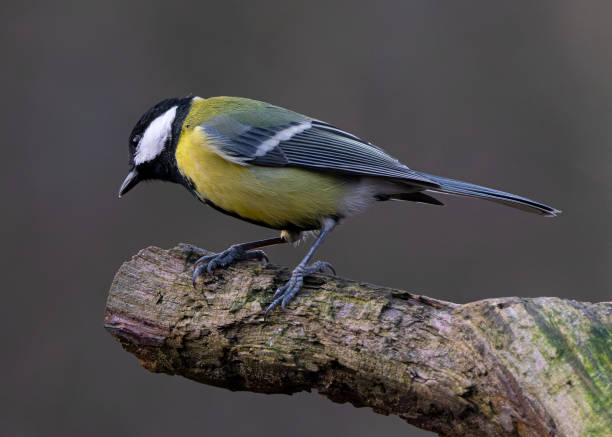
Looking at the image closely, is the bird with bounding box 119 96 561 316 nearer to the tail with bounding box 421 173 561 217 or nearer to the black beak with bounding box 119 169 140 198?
the tail with bounding box 421 173 561 217

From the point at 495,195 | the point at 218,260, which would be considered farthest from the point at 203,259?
the point at 495,195

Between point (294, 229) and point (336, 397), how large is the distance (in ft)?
2.25

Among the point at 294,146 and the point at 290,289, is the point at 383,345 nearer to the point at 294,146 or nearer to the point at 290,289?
the point at 290,289

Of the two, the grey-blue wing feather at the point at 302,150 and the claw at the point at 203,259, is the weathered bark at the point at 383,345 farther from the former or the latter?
the grey-blue wing feather at the point at 302,150

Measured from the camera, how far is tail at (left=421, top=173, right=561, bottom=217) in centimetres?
189

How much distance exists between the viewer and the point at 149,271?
5.86 ft

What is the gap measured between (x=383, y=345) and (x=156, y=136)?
1177 millimetres

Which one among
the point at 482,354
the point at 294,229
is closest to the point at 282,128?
the point at 294,229

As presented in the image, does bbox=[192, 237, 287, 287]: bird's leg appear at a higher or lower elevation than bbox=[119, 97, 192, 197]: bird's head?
lower

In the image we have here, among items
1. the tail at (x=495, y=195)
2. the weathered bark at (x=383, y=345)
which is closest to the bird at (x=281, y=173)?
the tail at (x=495, y=195)

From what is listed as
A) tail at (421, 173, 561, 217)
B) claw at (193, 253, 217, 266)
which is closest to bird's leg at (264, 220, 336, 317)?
claw at (193, 253, 217, 266)

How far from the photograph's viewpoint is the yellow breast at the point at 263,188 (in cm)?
195

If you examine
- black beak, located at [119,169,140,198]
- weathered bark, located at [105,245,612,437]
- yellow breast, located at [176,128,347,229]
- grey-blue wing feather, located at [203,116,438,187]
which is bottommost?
weathered bark, located at [105,245,612,437]

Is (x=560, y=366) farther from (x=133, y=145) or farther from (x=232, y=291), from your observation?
(x=133, y=145)
